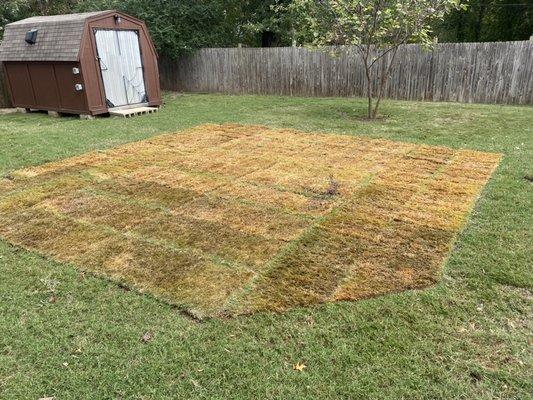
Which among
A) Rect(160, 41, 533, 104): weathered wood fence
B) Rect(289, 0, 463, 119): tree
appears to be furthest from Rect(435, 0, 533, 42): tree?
Rect(289, 0, 463, 119): tree

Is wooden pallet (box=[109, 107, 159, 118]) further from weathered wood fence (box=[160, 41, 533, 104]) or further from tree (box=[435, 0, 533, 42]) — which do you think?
tree (box=[435, 0, 533, 42])

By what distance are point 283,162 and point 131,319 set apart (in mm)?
3850

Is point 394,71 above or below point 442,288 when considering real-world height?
above

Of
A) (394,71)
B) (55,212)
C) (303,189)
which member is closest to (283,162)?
(303,189)

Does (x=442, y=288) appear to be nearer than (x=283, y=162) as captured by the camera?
Yes

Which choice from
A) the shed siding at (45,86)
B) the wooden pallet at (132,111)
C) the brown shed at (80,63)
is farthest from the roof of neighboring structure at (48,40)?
the wooden pallet at (132,111)

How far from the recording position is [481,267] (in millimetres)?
3361

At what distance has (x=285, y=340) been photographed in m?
2.67

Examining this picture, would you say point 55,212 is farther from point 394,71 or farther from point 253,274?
point 394,71

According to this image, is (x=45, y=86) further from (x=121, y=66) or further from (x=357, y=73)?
(x=357, y=73)

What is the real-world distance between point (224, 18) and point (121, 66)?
7664 mm

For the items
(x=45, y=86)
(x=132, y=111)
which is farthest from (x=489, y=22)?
(x=45, y=86)

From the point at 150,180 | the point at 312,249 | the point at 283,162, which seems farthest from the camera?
the point at 283,162

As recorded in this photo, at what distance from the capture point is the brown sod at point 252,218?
3.27 m
